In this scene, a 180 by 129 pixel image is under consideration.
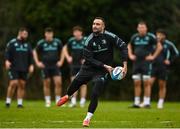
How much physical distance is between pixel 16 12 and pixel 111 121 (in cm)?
2544

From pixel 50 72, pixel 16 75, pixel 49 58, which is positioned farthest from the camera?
pixel 50 72

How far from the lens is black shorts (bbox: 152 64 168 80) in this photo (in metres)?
24.7

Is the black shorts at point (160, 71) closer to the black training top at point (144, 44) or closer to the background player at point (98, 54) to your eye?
the black training top at point (144, 44)

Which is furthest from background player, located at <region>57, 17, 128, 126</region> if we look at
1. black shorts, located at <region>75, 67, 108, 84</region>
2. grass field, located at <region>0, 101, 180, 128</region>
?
grass field, located at <region>0, 101, 180, 128</region>

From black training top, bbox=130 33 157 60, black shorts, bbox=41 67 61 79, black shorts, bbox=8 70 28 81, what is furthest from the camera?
black shorts, bbox=41 67 61 79

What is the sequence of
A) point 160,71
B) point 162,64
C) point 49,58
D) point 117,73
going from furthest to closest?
point 49,58
point 162,64
point 160,71
point 117,73

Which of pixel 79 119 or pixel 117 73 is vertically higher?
pixel 117 73

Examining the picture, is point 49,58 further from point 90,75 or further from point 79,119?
point 90,75

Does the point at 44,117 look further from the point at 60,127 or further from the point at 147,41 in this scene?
the point at 147,41

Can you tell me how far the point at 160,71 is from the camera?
24.8 meters

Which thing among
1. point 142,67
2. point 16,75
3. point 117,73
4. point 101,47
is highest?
point 101,47

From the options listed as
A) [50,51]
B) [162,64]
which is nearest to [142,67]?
[162,64]

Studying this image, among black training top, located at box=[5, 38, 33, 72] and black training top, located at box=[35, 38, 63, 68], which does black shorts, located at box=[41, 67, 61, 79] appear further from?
black training top, located at box=[5, 38, 33, 72]

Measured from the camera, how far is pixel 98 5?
1619 inches
